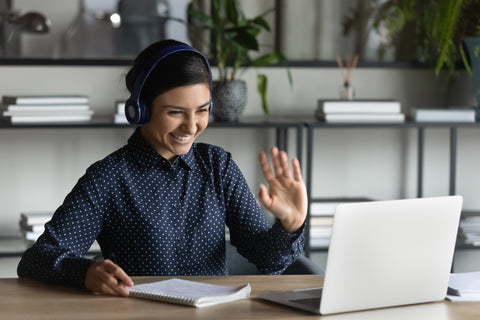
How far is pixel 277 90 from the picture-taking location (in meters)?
3.40

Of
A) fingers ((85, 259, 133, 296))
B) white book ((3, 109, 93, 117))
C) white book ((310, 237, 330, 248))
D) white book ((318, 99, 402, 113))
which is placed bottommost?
white book ((310, 237, 330, 248))

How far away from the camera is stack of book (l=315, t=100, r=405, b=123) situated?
10.1ft

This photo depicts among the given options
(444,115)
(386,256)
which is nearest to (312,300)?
(386,256)

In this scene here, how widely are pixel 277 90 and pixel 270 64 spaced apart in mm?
121

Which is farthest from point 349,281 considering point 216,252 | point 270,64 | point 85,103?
point 270,64

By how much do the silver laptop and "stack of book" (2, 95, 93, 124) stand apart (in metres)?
1.68

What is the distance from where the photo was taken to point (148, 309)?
1377 mm

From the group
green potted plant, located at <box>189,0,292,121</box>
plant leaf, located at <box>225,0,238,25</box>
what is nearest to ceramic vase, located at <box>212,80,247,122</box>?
green potted plant, located at <box>189,0,292,121</box>

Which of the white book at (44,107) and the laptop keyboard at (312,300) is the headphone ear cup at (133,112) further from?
the white book at (44,107)

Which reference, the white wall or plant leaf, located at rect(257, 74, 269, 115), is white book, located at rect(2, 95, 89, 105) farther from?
plant leaf, located at rect(257, 74, 269, 115)

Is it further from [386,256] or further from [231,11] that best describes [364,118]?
[386,256]

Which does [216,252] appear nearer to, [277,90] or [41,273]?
[41,273]

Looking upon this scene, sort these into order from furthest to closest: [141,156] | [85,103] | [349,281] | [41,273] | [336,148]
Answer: [336,148], [85,103], [141,156], [41,273], [349,281]

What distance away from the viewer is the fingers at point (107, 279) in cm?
146
